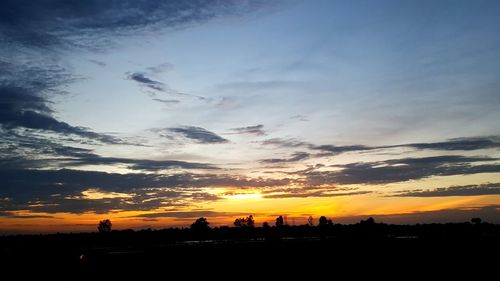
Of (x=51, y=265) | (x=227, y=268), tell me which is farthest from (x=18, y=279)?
(x=227, y=268)

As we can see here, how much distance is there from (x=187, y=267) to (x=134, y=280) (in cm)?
1142

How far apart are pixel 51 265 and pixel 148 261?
45.6 ft

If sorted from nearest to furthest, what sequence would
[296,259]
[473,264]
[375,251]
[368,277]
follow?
[368,277], [473,264], [296,259], [375,251]

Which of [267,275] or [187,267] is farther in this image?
[187,267]

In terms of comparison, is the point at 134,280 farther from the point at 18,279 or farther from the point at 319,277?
the point at 319,277

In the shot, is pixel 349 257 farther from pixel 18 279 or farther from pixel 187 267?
pixel 18 279

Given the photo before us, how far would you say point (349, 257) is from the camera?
6456 centimetres

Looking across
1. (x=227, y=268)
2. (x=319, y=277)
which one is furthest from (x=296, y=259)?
(x=319, y=277)

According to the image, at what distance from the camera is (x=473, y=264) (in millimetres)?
54406

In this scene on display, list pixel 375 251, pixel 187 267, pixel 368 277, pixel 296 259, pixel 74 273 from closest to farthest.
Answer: pixel 368 277
pixel 74 273
pixel 187 267
pixel 296 259
pixel 375 251

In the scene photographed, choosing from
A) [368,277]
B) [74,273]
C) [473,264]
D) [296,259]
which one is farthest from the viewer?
[296,259]

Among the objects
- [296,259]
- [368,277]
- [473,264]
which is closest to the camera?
[368,277]

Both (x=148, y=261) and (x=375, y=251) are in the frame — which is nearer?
(x=148, y=261)

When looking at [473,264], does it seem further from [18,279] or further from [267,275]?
[18,279]
